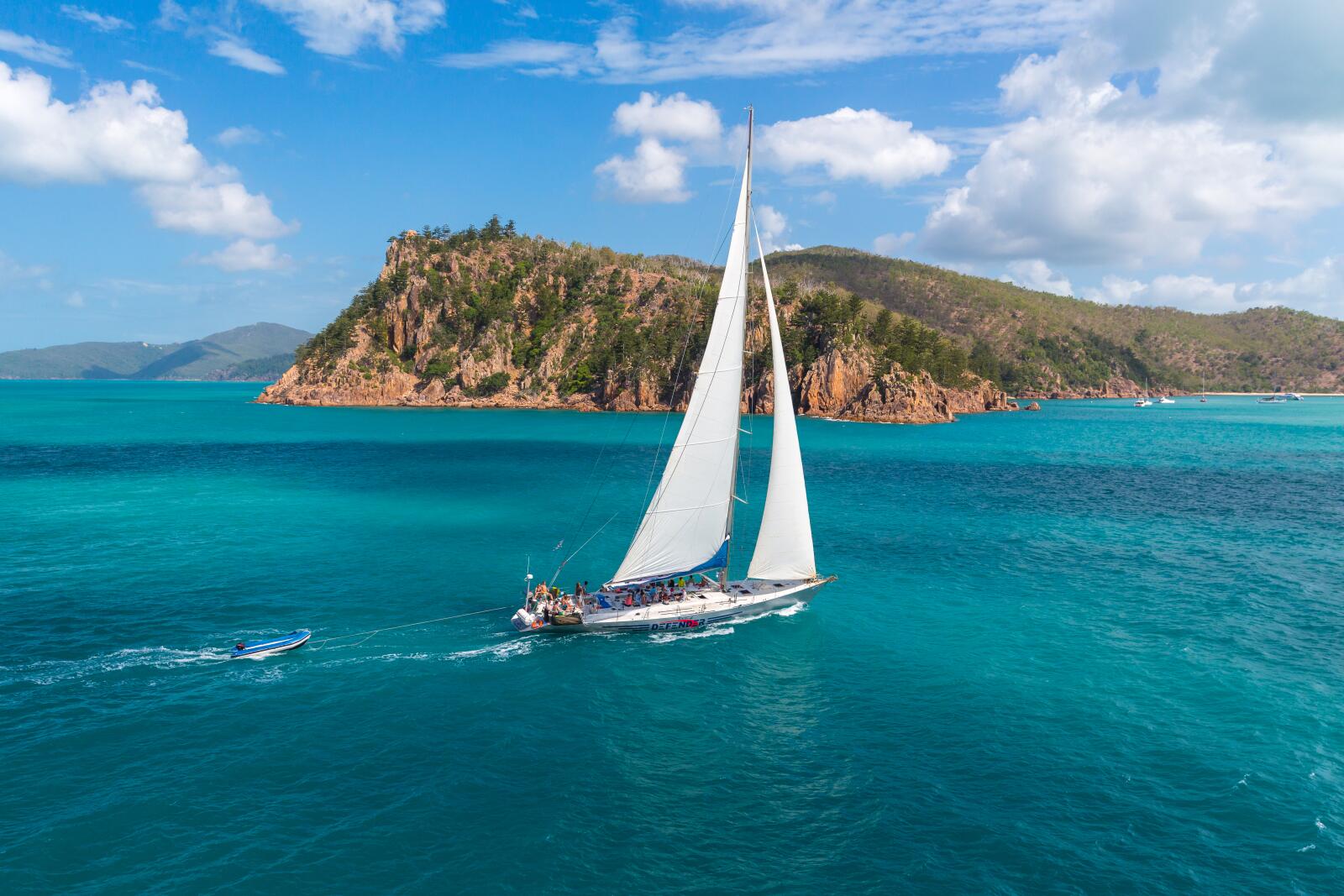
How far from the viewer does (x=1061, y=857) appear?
19.6m

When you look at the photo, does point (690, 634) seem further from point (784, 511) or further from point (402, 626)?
point (402, 626)

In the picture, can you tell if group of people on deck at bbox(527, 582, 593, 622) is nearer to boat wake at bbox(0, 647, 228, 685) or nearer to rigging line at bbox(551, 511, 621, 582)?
rigging line at bbox(551, 511, 621, 582)

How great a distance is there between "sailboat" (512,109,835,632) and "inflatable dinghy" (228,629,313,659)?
9024 mm

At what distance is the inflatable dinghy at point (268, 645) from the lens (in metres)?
31.9

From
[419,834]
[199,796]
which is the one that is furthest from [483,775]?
A: [199,796]

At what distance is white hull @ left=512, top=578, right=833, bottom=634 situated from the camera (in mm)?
35156

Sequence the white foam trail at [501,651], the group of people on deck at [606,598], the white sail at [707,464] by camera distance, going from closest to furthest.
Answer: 1. the white sail at [707,464]
2. the white foam trail at [501,651]
3. the group of people on deck at [606,598]

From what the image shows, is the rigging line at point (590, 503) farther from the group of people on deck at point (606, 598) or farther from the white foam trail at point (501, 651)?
the white foam trail at point (501, 651)

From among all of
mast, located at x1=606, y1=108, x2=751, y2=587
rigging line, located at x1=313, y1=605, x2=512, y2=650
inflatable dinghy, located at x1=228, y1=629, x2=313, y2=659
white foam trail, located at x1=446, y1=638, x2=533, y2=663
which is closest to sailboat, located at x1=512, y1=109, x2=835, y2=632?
mast, located at x1=606, y1=108, x2=751, y2=587

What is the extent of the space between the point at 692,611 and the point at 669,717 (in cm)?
887

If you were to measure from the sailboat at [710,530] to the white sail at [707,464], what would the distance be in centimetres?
5

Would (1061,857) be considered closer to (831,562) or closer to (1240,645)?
(1240,645)

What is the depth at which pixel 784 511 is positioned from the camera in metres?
36.8

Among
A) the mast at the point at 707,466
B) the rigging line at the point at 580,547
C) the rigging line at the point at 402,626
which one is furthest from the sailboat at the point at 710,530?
the rigging line at the point at 580,547
